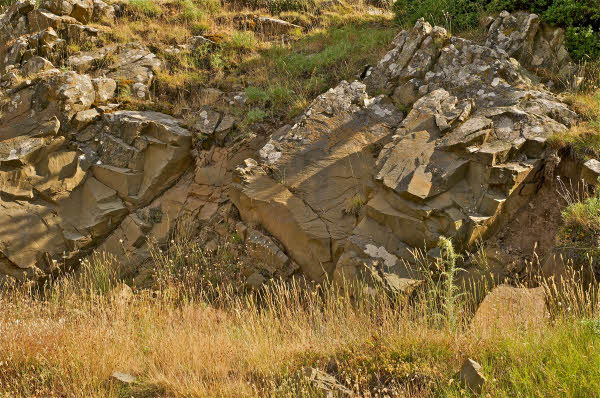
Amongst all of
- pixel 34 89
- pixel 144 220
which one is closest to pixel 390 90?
pixel 144 220

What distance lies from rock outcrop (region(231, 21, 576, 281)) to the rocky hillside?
0.02 m

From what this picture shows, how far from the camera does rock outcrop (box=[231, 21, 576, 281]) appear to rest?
5.71 metres

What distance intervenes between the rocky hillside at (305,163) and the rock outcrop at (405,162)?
20 mm

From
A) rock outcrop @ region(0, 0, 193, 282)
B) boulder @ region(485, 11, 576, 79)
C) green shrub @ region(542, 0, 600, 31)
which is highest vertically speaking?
green shrub @ region(542, 0, 600, 31)

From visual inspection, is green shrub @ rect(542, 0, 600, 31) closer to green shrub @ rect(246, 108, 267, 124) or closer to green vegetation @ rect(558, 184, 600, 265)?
green vegetation @ rect(558, 184, 600, 265)

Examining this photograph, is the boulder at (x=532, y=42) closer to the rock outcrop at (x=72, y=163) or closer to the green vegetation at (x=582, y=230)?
the green vegetation at (x=582, y=230)

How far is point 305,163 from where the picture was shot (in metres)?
6.73

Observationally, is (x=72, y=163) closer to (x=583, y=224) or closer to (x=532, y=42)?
(x=583, y=224)

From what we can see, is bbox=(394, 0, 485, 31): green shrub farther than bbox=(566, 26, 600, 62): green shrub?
Yes

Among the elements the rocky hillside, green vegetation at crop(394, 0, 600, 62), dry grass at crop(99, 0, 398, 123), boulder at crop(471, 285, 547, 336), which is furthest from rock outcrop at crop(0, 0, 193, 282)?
green vegetation at crop(394, 0, 600, 62)

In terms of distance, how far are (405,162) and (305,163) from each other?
4.66ft

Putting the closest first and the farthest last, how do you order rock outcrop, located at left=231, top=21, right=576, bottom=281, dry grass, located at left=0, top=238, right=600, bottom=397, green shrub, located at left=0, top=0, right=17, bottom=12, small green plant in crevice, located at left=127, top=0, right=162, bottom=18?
1. dry grass, located at left=0, top=238, right=600, bottom=397
2. rock outcrop, located at left=231, top=21, right=576, bottom=281
3. small green plant in crevice, located at left=127, top=0, right=162, bottom=18
4. green shrub, located at left=0, top=0, right=17, bottom=12

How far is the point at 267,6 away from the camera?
11.8 metres

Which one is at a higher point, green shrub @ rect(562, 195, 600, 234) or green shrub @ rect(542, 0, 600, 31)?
green shrub @ rect(542, 0, 600, 31)
